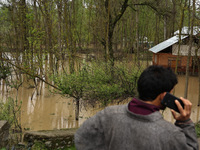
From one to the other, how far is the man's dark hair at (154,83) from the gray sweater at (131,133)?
0.39ft

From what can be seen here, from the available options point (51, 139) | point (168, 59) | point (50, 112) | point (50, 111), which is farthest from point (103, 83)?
point (168, 59)

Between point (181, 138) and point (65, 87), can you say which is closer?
point (181, 138)

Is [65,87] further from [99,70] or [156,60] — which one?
[156,60]

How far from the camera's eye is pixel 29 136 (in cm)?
554

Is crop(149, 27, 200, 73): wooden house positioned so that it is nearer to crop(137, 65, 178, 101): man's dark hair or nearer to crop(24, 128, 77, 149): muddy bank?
crop(24, 128, 77, 149): muddy bank

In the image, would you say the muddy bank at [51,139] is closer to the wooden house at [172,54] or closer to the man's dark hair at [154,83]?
the man's dark hair at [154,83]

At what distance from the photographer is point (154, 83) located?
1.47 metres

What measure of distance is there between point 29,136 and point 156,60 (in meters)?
24.8

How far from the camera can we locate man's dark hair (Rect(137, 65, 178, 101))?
1478 millimetres

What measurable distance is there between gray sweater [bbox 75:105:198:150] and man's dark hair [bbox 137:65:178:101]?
0.39 feet

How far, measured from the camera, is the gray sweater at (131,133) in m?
1.36

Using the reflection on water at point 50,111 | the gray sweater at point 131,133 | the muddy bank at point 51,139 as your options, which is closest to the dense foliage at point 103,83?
the reflection on water at point 50,111

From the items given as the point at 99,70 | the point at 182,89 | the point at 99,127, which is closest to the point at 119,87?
the point at 99,70

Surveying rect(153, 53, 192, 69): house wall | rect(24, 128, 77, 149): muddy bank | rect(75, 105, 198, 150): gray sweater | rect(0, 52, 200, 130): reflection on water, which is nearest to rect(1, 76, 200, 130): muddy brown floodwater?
rect(0, 52, 200, 130): reflection on water
